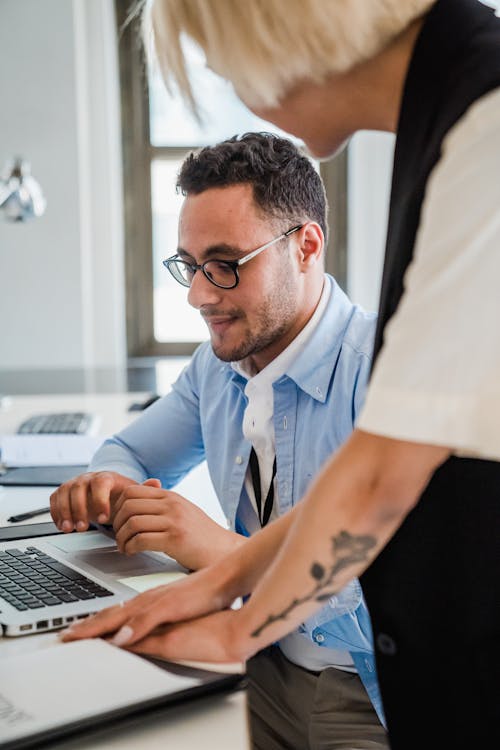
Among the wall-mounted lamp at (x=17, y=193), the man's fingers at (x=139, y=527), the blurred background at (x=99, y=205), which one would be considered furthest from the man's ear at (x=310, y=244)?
the blurred background at (x=99, y=205)

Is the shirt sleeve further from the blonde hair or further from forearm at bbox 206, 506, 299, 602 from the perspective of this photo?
forearm at bbox 206, 506, 299, 602

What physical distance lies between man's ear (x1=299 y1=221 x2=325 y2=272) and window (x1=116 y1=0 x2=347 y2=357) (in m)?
2.59

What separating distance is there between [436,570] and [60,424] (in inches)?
61.9

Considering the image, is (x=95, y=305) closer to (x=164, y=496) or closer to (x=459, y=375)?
(x=164, y=496)

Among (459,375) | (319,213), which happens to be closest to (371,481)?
(459,375)

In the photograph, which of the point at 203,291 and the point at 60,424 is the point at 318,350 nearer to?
the point at 203,291

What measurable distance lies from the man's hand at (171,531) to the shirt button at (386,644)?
1.14ft

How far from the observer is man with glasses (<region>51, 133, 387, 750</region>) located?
1256mm

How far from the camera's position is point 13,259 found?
379cm

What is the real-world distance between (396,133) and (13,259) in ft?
10.6

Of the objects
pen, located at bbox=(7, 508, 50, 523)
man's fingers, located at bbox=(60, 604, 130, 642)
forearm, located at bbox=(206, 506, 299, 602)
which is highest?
forearm, located at bbox=(206, 506, 299, 602)

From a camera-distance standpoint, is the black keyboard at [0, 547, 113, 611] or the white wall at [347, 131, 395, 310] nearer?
the black keyboard at [0, 547, 113, 611]

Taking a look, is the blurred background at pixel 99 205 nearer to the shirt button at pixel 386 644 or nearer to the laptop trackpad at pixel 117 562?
the laptop trackpad at pixel 117 562

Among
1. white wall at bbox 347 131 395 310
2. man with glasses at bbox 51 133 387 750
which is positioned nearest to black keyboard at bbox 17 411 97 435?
man with glasses at bbox 51 133 387 750
